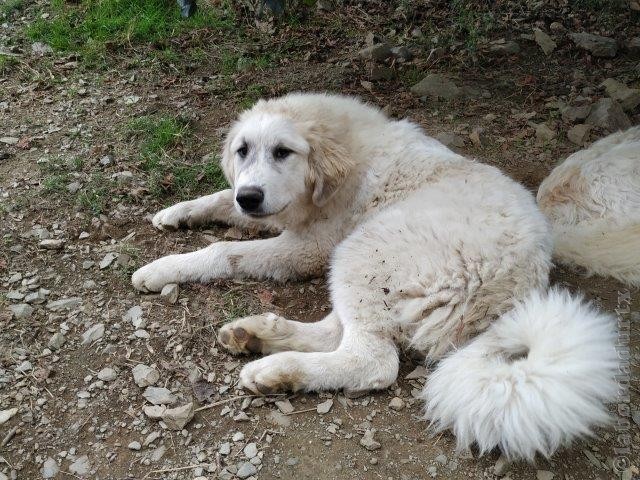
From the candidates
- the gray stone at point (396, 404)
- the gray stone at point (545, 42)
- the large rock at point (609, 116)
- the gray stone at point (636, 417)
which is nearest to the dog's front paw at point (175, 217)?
the gray stone at point (396, 404)

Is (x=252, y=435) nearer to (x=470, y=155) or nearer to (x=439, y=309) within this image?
(x=439, y=309)

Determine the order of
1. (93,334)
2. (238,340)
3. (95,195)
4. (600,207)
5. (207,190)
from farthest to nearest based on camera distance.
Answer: (207,190)
(95,195)
(600,207)
(93,334)
(238,340)

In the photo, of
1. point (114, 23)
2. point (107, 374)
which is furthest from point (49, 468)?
point (114, 23)

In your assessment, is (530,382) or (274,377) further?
(274,377)

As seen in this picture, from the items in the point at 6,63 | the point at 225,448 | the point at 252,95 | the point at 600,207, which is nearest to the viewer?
the point at 225,448

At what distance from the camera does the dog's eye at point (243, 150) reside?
11.5ft

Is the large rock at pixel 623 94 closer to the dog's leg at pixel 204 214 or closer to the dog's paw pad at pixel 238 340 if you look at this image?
the dog's leg at pixel 204 214

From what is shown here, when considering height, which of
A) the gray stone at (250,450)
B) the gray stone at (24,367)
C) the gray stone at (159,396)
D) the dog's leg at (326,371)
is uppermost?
the dog's leg at (326,371)

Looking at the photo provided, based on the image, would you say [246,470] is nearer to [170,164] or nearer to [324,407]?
[324,407]

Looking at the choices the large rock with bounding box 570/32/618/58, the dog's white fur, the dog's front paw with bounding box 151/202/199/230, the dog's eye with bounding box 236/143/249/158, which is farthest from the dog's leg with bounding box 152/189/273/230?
the large rock with bounding box 570/32/618/58

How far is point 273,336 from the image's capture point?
2982mm

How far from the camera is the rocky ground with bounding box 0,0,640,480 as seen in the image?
254 centimetres

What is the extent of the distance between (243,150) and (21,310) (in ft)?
4.95

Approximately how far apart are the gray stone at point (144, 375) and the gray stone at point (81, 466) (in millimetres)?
436
